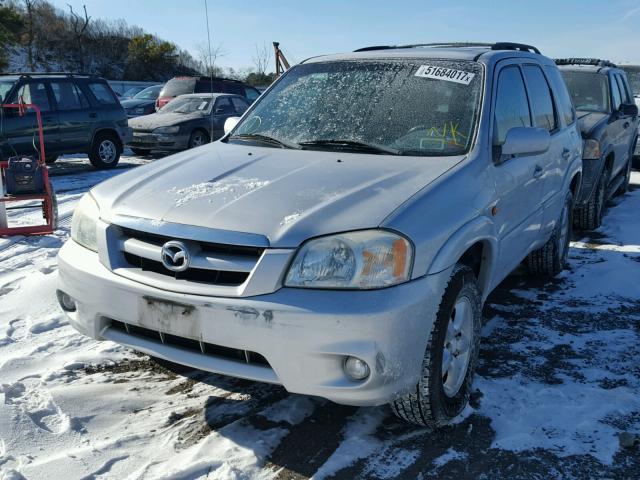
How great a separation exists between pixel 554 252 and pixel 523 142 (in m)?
2.08

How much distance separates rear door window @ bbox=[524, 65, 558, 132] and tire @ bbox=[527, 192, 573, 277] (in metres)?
0.83

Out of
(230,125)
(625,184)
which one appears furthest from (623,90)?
(230,125)

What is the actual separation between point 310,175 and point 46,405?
5.68 feet

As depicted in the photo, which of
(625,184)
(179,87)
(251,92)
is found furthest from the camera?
(251,92)

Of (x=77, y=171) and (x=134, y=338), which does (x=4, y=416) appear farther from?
(x=77, y=171)

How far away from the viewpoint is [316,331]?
2432mm

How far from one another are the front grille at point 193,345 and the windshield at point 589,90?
21.7 feet

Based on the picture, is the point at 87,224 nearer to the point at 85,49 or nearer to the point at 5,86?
the point at 5,86

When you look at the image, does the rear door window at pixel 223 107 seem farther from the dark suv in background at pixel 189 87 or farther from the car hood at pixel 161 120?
the dark suv in background at pixel 189 87

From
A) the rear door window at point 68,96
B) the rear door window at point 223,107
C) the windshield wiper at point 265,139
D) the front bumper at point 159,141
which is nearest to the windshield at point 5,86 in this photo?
the rear door window at point 68,96

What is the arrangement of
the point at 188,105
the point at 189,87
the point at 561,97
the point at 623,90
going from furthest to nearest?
1. the point at 189,87
2. the point at 188,105
3. the point at 623,90
4. the point at 561,97

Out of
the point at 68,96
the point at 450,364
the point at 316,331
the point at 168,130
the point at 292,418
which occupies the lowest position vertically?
the point at 292,418

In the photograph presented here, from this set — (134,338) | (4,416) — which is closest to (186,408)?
(134,338)

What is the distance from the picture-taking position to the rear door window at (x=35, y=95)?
10453mm
